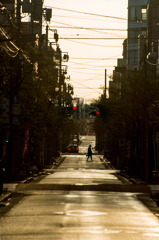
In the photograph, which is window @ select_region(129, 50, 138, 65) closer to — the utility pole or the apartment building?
the apartment building

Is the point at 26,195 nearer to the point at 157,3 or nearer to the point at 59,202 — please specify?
the point at 59,202

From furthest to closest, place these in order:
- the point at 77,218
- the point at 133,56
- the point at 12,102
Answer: the point at 133,56 < the point at 12,102 < the point at 77,218

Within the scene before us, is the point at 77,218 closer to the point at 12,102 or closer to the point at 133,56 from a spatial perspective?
the point at 12,102

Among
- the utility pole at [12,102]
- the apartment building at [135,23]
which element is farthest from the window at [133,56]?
the utility pole at [12,102]

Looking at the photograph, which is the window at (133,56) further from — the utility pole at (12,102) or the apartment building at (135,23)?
the utility pole at (12,102)

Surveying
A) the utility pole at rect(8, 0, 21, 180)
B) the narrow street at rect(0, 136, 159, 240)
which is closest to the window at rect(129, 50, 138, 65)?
the utility pole at rect(8, 0, 21, 180)

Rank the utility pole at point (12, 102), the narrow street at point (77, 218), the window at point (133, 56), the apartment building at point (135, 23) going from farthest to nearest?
the window at point (133, 56) < the apartment building at point (135, 23) < the utility pole at point (12, 102) < the narrow street at point (77, 218)

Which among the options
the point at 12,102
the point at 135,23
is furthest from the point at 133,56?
the point at 12,102

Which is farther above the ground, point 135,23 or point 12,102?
point 135,23

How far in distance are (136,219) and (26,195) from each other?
8.17 meters

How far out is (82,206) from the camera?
51.2 ft

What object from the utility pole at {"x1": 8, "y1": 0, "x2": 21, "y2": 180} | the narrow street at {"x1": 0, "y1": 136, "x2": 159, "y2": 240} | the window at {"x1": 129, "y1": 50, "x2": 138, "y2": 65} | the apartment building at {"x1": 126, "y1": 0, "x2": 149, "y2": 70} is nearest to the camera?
the narrow street at {"x1": 0, "y1": 136, "x2": 159, "y2": 240}

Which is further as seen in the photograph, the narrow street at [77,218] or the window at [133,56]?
the window at [133,56]

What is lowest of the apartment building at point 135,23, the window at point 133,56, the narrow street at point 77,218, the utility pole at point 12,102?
the narrow street at point 77,218
